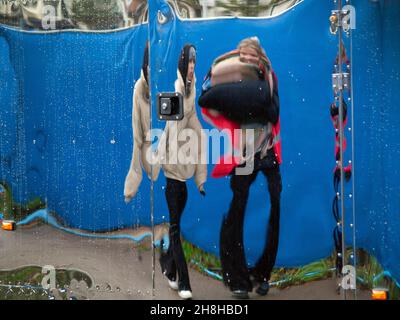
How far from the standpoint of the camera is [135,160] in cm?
343

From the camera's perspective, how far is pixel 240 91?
10.6 feet

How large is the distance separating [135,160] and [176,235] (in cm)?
38

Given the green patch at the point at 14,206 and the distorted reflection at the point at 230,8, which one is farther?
the green patch at the point at 14,206

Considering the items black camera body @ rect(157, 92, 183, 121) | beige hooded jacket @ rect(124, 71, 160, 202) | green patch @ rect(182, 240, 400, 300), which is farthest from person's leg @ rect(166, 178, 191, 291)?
green patch @ rect(182, 240, 400, 300)

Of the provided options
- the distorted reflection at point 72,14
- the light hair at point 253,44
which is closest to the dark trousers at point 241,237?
the light hair at point 253,44

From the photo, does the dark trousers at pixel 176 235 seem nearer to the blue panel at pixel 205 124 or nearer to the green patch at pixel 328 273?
the blue panel at pixel 205 124

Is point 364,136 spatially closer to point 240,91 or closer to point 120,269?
point 240,91

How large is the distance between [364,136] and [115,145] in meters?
1.09

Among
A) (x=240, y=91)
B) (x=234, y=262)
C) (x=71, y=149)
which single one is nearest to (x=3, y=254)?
(x=71, y=149)

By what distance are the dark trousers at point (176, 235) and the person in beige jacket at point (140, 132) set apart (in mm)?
114

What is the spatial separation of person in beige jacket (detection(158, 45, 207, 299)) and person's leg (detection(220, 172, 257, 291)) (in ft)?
0.50

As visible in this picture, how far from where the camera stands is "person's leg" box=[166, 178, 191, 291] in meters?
3.34

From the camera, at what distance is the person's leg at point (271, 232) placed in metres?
3.20
